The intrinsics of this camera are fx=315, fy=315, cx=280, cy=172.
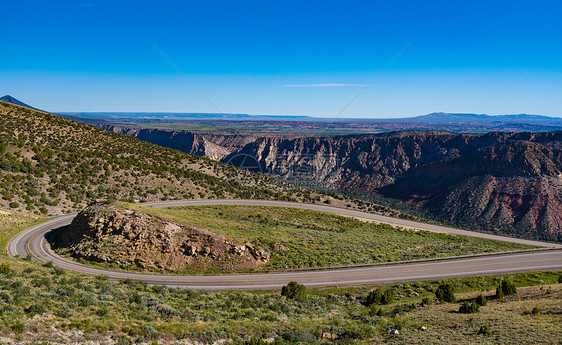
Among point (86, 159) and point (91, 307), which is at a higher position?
point (86, 159)

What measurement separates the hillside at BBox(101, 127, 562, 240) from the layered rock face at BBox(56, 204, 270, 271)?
8394 cm

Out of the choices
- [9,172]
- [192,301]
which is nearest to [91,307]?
[192,301]

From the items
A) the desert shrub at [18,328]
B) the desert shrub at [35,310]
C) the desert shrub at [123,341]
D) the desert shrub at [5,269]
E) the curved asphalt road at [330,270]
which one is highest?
the desert shrub at [18,328]

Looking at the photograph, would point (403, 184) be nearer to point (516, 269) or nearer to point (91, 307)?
point (516, 269)

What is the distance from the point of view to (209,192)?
63.7 meters

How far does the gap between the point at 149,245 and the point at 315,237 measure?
66.0ft

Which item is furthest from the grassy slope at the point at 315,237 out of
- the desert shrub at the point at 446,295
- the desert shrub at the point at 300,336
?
the desert shrub at the point at 300,336

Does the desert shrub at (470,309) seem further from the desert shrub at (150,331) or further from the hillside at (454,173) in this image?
the hillside at (454,173)

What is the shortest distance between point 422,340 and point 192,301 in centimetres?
1409

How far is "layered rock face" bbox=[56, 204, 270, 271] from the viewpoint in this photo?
3091 centimetres

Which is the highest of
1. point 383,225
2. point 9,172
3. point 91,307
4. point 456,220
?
point 9,172

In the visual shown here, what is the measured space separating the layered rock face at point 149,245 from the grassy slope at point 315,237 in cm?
152

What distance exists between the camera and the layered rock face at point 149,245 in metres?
30.9

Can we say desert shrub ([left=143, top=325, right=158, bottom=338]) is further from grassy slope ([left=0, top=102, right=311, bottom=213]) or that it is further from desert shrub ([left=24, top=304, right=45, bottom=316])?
grassy slope ([left=0, top=102, right=311, bottom=213])
